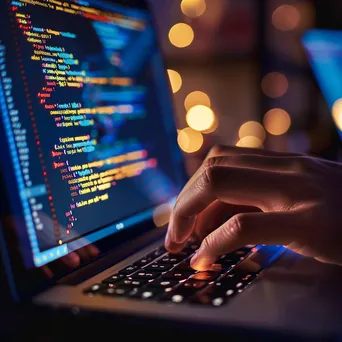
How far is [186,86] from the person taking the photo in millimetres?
3322

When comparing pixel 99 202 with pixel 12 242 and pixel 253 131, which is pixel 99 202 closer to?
pixel 12 242

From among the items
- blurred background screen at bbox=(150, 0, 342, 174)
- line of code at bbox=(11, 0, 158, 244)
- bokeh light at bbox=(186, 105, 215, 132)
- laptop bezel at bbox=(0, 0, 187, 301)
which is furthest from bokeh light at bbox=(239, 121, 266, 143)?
laptop bezel at bbox=(0, 0, 187, 301)

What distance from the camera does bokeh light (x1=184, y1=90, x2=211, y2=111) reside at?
320 cm

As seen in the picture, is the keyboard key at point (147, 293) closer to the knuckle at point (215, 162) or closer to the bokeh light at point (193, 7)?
the knuckle at point (215, 162)

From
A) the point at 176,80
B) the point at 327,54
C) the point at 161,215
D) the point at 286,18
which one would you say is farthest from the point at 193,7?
the point at 161,215

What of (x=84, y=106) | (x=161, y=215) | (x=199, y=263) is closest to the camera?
(x=199, y=263)

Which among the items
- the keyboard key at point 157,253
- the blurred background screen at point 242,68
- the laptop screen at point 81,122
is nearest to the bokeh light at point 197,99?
the blurred background screen at point 242,68

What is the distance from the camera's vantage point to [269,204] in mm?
677

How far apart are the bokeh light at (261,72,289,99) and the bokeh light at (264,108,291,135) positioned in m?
0.12

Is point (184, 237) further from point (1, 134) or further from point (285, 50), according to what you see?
point (285, 50)

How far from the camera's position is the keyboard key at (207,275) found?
2.00 ft

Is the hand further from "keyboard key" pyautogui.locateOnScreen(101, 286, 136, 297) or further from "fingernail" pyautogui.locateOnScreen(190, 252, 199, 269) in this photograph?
"keyboard key" pyautogui.locateOnScreen(101, 286, 136, 297)

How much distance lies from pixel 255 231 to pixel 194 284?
0.31 ft

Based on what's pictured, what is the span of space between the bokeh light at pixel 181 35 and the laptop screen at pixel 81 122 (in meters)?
2.22
